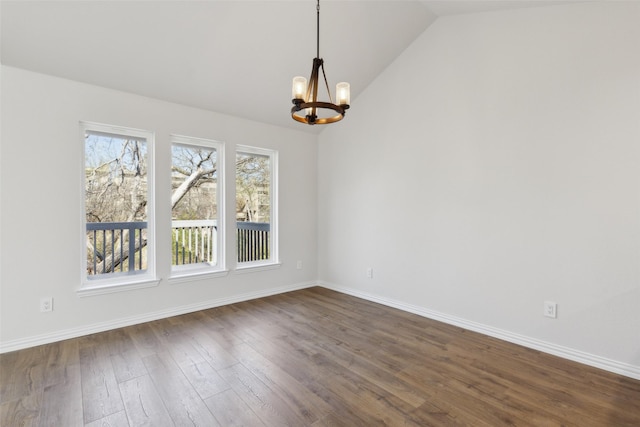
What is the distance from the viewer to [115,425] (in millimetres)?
1681

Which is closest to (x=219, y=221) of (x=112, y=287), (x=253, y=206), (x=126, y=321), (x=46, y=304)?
(x=253, y=206)

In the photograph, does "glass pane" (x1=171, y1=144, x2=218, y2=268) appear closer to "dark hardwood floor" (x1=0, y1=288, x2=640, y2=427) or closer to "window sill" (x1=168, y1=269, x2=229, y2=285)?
"window sill" (x1=168, y1=269, x2=229, y2=285)

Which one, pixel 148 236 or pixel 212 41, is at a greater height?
pixel 212 41

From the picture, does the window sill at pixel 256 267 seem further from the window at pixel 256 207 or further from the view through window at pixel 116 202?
the view through window at pixel 116 202

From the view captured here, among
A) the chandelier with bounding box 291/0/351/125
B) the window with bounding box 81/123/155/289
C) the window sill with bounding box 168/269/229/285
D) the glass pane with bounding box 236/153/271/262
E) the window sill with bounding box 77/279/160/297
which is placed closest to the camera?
the chandelier with bounding box 291/0/351/125

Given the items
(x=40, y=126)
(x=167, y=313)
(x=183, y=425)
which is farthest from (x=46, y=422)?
(x=40, y=126)

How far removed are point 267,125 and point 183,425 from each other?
11.4ft

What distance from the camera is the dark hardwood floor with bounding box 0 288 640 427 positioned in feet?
5.80

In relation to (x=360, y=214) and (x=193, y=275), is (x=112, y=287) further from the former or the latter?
(x=360, y=214)

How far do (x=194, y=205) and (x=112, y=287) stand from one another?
1207 millimetres

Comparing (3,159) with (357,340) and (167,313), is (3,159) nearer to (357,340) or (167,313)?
(167,313)

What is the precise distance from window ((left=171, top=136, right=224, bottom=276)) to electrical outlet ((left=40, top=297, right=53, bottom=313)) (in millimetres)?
1074

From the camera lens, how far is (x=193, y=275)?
354 centimetres

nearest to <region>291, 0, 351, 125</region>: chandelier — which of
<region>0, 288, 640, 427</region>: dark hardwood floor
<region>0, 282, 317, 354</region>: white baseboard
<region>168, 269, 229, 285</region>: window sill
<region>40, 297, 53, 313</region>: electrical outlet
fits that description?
<region>0, 288, 640, 427</region>: dark hardwood floor
